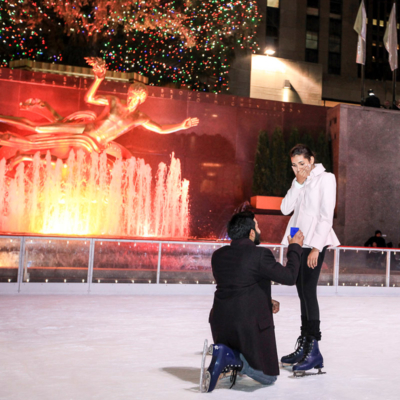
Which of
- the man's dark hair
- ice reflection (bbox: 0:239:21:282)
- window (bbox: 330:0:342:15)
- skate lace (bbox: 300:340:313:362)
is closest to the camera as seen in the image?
the man's dark hair

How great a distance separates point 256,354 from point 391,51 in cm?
1450

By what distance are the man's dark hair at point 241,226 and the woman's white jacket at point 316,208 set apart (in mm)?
437

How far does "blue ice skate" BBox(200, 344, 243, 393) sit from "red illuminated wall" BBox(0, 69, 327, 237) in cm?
1070

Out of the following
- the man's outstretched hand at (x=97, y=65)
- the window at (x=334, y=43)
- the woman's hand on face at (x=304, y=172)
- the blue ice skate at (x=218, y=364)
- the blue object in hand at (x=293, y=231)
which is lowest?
the blue ice skate at (x=218, y=364)

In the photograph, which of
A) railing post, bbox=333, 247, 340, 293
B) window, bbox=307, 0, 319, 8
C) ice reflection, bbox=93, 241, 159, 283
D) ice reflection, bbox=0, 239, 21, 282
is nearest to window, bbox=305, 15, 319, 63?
window, bbox=307, 0, 319, 8

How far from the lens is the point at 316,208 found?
3.82m

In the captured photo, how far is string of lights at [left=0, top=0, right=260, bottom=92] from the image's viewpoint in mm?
15945

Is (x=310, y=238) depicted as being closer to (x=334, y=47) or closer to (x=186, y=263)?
(x=186, y=263)

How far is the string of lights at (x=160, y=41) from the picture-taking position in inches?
628

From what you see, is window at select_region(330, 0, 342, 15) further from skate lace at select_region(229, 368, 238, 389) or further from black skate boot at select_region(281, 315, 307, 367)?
skate lace at select_region(229, 368, 238, 389)

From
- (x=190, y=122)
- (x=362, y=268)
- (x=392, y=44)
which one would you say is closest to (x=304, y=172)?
(x=362, y=268)

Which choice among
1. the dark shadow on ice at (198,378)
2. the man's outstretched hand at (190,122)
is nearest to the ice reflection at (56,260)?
the dark shadow on ice at (198,378)

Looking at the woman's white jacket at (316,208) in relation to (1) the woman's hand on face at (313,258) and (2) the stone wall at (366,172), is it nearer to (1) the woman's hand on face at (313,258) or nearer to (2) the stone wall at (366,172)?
(1) the woman's hand on face at (313,258)

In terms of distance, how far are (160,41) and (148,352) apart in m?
15.4
